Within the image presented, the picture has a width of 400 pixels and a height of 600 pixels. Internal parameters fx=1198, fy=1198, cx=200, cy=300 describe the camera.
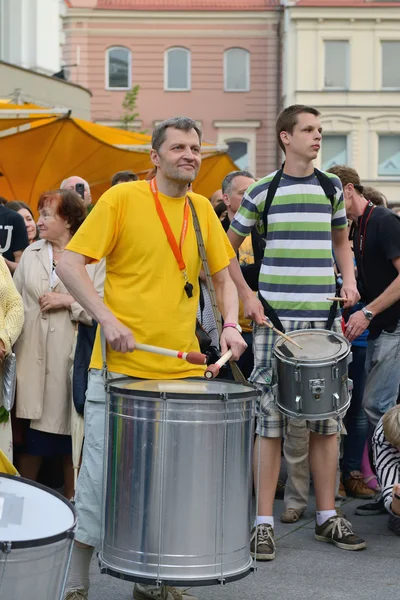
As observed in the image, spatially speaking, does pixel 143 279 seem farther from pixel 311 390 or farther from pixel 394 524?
pixel 394 524

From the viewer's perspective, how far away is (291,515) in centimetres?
673

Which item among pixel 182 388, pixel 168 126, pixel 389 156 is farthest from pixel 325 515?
pixel 389 156

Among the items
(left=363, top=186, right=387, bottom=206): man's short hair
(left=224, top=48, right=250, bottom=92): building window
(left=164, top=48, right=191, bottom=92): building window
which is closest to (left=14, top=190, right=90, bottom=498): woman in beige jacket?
(left=363, top=186, right=387, bottom=206): man's short hair

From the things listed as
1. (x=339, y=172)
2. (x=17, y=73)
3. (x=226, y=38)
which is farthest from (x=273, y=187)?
(x=226, y=38)

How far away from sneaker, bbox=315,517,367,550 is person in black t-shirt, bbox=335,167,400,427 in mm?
1130

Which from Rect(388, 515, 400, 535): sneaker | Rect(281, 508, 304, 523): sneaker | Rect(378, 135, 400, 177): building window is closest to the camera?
Rect(388, 515, 400, 535): sneaker

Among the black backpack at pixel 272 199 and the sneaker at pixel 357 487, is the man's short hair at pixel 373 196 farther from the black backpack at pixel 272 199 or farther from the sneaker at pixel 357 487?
the black backpack at pixel 272 199

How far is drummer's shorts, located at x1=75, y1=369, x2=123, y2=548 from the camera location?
15.8 ft

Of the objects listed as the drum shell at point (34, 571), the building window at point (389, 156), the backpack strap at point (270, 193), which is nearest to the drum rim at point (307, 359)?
the backpack strap at point (270, 193)

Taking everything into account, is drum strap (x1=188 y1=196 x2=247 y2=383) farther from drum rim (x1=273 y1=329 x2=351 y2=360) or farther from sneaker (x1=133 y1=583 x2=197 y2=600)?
sneaker (x1=133 y1=583 x2=197 y2=600)

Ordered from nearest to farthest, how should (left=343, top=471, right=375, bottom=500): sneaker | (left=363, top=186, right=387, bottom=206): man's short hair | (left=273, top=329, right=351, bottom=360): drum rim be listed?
(left=273, top=329, right=351, bottom=360): drum rim → (left=343, top=471, right=375, bottom=500): sneaker → (left=363, top=186, right=387, bottom=206): man's short hair

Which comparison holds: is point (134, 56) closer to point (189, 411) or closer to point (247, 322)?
point (247, 322)

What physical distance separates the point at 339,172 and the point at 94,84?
4497 centimetres

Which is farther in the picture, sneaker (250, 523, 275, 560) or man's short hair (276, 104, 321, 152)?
man's short hair (276, 104, 321, 152)
